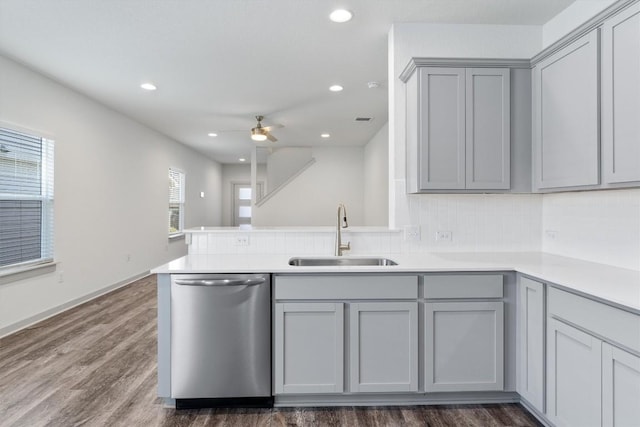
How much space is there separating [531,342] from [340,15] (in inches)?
98.3

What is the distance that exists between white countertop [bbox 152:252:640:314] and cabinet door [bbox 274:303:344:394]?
244 mm

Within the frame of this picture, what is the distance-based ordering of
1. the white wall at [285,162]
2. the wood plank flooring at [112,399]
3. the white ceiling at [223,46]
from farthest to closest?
the white wall at [285,162]
the white ceiling at [223,46]
the wood plank flooring at [112,399]

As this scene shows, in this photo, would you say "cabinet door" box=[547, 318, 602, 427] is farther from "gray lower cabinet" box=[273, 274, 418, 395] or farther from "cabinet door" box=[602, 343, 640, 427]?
"gray lower cabinet" box=[273, 274, 418, 395]

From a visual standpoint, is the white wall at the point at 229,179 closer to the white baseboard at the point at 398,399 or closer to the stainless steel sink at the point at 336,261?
the stainless steel sink at the point at 336,261

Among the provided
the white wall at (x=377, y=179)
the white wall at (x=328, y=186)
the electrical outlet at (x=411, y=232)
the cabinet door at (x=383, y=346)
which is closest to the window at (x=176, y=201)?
the white wall at (x=328, y=186)

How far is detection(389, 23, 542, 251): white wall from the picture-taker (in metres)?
2.81

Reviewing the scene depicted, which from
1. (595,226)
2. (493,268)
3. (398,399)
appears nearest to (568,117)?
(595,226)

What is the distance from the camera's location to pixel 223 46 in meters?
3.23

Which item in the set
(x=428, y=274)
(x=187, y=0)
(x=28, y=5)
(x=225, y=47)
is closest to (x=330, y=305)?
(x=428, y=274)

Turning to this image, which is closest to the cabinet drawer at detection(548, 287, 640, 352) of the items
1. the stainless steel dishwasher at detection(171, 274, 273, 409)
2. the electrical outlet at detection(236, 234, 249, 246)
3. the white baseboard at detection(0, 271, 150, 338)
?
the stainless steel dishwasher at detection(171, 274, 273, 409)

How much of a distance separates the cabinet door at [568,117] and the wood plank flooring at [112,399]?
4.75 feet

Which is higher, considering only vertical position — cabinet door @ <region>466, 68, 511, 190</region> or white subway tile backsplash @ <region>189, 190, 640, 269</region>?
cabinet door @ <region>466, 68, 511, 190</region>

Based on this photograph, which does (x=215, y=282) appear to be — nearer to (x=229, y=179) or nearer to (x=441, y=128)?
(x=441, y=128)

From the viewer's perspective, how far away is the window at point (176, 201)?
24.2 feet
